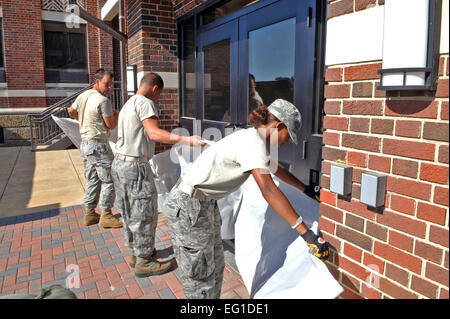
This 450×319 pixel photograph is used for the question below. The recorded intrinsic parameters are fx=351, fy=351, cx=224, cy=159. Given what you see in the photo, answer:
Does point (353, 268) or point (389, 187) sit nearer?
point (389, 187)

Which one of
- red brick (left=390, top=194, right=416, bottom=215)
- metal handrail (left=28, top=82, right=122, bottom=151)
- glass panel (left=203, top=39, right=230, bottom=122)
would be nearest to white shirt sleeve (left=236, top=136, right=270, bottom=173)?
red brick (left=390, top=194, right=416, bottom=215)

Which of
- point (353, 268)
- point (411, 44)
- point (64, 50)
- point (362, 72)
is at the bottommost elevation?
point (353, 268)

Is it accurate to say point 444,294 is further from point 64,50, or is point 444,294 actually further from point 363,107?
point 64,50

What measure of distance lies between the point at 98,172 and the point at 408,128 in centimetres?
431

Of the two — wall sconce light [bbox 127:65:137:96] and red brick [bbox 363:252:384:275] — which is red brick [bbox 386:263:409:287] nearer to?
red brick [bbox 363:252:384:275]

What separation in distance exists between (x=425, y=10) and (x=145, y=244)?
3.12 meters

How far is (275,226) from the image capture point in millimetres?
2795

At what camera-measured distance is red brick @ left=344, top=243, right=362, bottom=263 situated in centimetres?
219

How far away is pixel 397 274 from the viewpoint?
198 centimetres

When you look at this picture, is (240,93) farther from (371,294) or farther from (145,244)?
(371,294)

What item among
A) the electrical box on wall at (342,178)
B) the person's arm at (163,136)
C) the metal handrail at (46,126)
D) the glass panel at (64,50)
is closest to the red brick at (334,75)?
the electrical box on wall at (342,178)

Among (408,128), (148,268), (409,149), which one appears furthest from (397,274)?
(148,268)

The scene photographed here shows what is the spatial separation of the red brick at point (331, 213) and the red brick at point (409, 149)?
0.54 m

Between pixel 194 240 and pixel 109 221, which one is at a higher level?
pixel 194 240
